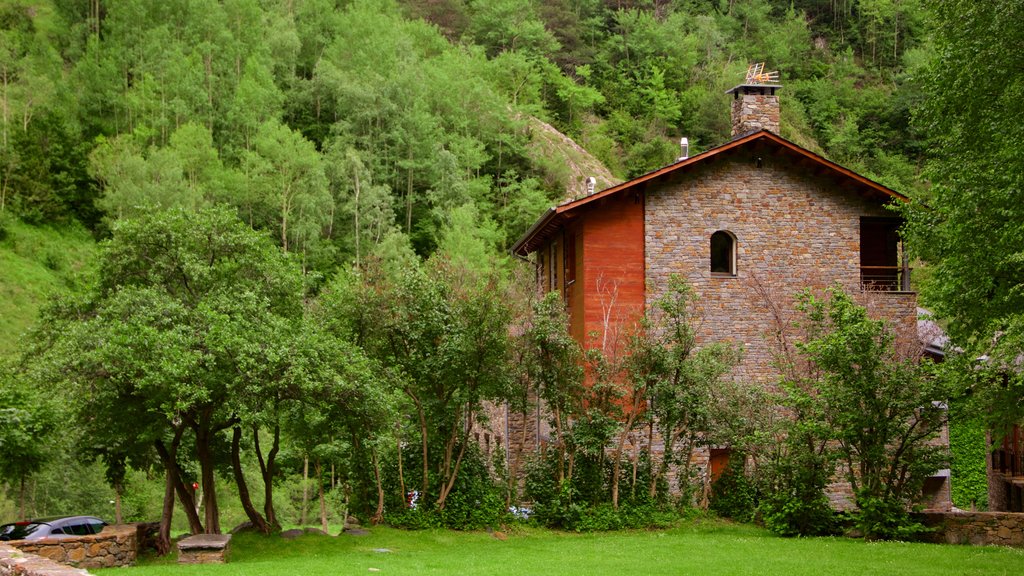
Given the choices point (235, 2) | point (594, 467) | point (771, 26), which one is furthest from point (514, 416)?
point (771, 26)

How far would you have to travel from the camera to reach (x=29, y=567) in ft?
39.9

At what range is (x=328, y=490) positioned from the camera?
106 feet

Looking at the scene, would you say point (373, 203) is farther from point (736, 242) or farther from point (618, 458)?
point (618, 458)

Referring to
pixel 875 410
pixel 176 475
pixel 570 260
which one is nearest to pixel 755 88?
pixel 570 260

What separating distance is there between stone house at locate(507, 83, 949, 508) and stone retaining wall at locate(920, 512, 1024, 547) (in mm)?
6436

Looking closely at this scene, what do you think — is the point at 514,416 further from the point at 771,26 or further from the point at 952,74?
the point at 771,26

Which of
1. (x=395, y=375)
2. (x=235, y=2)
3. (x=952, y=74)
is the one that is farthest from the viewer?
(x=235, y=2)

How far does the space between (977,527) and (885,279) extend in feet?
34.6

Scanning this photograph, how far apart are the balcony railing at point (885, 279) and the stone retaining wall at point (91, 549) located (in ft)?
65.2

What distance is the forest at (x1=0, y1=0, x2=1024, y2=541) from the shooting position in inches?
744

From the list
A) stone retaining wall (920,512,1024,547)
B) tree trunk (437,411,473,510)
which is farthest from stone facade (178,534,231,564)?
stone retaining wall (920,512,1024,547)

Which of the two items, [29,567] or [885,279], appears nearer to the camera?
[29,567]

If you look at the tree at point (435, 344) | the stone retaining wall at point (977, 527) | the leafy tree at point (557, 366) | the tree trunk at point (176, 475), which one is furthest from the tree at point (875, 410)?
the tree trunk at point (176, 475)

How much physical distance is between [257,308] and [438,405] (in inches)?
215
